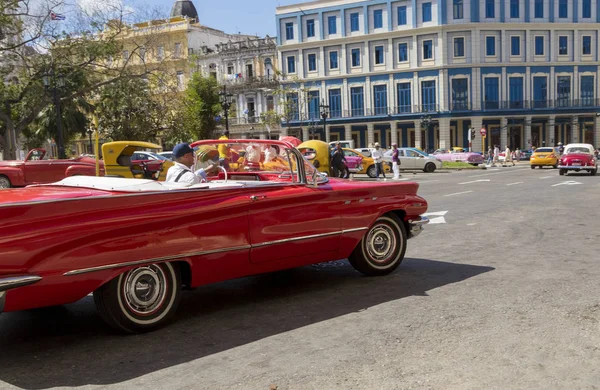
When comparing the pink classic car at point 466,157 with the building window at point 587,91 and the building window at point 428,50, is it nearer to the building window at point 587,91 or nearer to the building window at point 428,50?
the building window at point 428,50

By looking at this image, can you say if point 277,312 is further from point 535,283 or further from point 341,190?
point 535,283

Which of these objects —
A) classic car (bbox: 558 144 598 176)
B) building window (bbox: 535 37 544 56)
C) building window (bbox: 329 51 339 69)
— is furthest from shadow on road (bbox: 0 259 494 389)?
building window (bbox: 535 37 544 56)

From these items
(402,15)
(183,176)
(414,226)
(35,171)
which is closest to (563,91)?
(402,15)

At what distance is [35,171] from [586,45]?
55.4 metres

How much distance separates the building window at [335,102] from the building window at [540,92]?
1939cm

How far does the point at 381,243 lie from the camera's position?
6.54 m

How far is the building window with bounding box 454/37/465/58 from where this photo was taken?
56875 millimetres

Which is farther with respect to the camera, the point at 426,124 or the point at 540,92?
the point at 540,92

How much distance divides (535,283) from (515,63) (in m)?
56.8

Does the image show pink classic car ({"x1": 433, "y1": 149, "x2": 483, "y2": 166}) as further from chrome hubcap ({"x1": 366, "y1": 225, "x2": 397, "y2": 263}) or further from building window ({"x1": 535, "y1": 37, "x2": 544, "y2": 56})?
chrome hubcap ({"x1": 366, "y1": 225, "x2": 397, "y2": 263})

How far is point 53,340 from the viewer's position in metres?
4.64

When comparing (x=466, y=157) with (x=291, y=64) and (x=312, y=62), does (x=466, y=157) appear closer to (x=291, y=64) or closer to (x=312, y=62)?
(x=312, y=62)

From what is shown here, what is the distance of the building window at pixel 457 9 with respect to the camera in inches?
2219

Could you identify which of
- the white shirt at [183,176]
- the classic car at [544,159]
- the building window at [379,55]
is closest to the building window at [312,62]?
the building window at [379,55]
